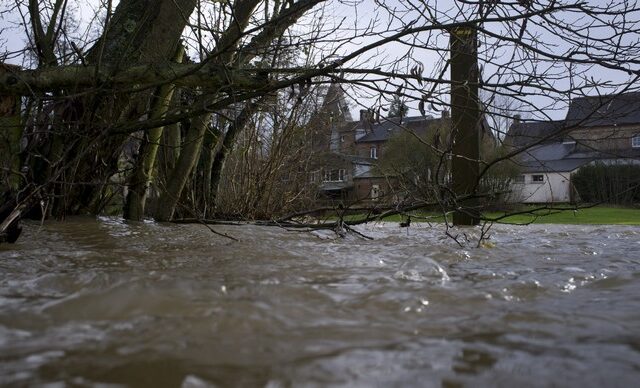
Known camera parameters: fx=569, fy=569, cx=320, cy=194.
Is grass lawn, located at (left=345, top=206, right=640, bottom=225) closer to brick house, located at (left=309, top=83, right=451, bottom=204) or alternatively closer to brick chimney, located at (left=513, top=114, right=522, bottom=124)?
brick house, located at (left=309, top=83, right=451, bottom=204)

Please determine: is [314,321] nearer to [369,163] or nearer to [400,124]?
[400,124]

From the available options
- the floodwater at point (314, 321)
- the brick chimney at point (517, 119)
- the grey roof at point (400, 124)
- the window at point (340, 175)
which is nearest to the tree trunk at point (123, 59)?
the floodwater at point (314, 321)

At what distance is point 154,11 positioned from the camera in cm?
578

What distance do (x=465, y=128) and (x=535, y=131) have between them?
9.28 ft

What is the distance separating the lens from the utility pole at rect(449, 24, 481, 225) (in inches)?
185

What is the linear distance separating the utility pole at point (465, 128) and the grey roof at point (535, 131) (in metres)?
0.31

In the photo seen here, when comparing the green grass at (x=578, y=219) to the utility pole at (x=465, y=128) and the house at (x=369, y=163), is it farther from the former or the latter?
the house at (x=369, y=163)

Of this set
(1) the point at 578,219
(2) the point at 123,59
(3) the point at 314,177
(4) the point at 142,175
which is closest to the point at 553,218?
(1) the point at 578,219

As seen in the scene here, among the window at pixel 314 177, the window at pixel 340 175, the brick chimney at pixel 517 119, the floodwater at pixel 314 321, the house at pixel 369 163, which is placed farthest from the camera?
the window at pixel 340 175

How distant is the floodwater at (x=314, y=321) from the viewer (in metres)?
1.40

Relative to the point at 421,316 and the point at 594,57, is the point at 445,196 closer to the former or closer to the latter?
the point at 594,57

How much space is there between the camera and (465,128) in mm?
7461

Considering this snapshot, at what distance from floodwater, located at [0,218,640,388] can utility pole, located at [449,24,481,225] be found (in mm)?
1680

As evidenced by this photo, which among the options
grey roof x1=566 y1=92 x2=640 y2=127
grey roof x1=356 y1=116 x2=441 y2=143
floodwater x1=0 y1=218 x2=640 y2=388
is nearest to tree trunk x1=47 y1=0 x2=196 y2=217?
floodwater x1=0 y1=218 x2=640 y2=388
